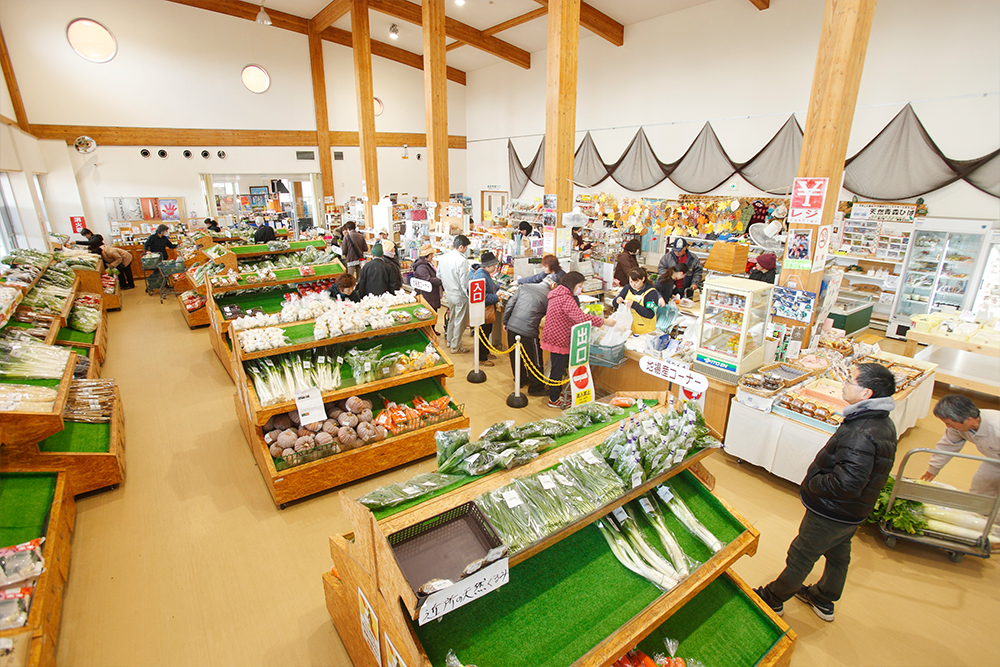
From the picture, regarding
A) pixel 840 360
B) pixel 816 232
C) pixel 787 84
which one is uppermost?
pixel 787 84

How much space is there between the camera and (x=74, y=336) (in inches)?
265

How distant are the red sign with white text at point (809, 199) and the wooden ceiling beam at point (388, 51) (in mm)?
14982

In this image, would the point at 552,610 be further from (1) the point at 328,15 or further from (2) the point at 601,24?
(1) the point at 328,15

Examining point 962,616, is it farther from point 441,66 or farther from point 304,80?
point 304,80

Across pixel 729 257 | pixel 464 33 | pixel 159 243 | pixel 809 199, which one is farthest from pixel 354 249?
pixel 464 33

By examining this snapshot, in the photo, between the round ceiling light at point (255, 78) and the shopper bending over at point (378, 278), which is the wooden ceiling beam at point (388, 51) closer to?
the round ceiling light at point (255, 78)

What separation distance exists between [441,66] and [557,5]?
4.72 meters

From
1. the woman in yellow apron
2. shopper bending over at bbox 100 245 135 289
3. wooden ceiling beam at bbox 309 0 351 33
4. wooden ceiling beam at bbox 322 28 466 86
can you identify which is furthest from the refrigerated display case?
shopper bending over at bbox 100 245 135 289

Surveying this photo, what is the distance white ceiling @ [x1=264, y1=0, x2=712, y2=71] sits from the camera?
11.8 m

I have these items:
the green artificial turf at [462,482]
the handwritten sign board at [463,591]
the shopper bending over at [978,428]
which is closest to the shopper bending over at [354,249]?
the green artificial turf at [462,482]

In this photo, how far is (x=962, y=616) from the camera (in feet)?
10.2

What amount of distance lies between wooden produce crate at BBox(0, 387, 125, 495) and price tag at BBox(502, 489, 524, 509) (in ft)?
12.8

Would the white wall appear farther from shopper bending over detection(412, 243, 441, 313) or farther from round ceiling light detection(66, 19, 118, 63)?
round ceiling light detection(66, 19, 118, 63)

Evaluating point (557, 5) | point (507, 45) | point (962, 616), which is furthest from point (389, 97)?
point (962, 616)
